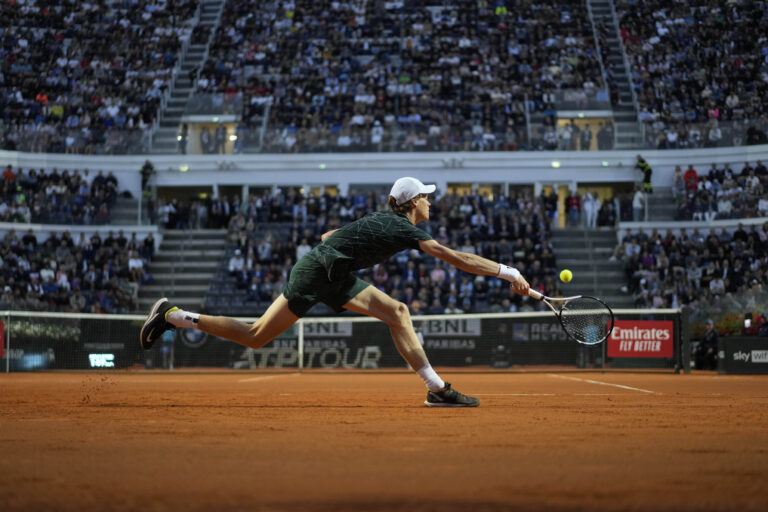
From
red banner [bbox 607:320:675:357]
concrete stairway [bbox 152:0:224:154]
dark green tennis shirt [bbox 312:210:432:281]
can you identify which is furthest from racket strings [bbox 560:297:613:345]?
concrete stairway [bbox 152:0:224:154]

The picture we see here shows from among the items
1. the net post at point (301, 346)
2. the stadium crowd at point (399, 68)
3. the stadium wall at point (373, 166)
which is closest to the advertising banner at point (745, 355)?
the net post at point (301, 346)

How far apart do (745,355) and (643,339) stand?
2426mm

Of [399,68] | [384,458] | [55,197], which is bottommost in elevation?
[384,458]

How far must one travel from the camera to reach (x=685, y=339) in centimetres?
2434

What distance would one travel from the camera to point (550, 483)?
4.91 metres

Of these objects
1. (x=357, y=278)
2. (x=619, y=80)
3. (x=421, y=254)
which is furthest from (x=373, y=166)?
(x=357, y=278)

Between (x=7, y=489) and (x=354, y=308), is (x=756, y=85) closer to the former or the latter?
(x=354, y=308)

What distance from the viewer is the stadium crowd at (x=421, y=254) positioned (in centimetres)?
3138

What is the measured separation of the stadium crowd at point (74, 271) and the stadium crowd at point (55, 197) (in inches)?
24.0

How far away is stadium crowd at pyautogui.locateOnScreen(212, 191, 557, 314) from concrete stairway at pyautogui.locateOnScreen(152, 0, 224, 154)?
389 centimetres

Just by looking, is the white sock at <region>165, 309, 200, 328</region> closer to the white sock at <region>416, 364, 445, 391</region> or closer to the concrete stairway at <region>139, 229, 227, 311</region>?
the white sock at <region>416, 364, 445, 391</region>

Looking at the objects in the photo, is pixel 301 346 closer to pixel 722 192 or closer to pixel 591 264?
pixel 591 264

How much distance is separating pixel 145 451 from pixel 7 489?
1.57 meters

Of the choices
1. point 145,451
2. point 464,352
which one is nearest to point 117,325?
point 464,352
